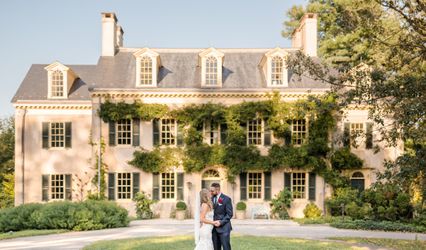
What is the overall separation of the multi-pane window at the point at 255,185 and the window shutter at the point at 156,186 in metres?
5.18

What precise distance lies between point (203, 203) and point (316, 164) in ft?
62.4

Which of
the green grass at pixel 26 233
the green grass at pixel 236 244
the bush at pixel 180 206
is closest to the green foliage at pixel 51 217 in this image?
the green grass at pixel 26 233

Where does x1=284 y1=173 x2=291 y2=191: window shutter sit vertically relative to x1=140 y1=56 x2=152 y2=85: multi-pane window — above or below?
below

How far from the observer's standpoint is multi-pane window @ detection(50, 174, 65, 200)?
108 ft

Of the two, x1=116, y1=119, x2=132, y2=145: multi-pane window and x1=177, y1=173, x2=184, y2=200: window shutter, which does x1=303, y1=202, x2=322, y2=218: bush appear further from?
x1=116, y1=119, x2=132, y2=145: multi-pane window

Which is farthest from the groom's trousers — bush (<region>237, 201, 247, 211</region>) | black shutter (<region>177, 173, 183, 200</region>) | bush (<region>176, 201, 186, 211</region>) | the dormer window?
the dormer window

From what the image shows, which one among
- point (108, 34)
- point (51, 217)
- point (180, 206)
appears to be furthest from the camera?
point (108, 34)

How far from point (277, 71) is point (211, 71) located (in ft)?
12.7

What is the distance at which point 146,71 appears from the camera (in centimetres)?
3222

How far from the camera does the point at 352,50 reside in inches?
1752

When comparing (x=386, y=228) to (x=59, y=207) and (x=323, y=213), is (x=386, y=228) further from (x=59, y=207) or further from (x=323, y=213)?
(x=59, y=207)

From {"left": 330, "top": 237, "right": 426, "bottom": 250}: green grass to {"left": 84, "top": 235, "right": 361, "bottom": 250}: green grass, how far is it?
3.88ft

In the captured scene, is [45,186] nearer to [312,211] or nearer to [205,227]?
[312,211]

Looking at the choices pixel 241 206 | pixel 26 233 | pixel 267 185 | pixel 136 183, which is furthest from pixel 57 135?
pixel 26 233
